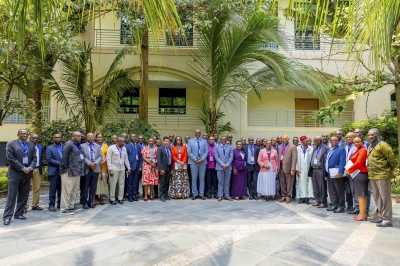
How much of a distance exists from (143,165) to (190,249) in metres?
3.93

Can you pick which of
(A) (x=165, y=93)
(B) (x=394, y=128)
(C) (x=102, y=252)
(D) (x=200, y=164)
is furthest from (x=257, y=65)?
(C) (x=102, y=252)

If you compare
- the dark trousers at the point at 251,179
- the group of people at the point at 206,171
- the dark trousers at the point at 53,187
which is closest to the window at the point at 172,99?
the group of people at the point at 206,171

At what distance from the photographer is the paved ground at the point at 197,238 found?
12.0ft

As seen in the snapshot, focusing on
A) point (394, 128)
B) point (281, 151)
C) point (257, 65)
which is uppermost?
point (257, 65)

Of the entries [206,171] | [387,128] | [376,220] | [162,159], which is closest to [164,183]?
[162,159]

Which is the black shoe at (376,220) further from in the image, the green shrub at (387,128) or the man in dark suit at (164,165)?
the green shrub at (387,128)

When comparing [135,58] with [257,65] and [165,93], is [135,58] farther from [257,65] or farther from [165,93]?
[257,65]

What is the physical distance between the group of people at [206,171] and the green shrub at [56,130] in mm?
2162

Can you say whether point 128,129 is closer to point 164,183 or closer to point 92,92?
point 92,92

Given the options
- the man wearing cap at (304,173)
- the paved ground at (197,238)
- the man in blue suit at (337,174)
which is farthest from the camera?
the man wearing cap at (304,173)

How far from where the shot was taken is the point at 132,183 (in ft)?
25.0

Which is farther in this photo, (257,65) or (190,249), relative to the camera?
(257,65)

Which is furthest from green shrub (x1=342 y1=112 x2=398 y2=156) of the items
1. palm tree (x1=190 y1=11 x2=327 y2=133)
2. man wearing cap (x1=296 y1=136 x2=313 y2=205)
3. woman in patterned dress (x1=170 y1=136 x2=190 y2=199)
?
woman in patterned dress (x1=170 y1=136 x2=190 y2=199)

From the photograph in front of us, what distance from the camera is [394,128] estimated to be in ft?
32.7
